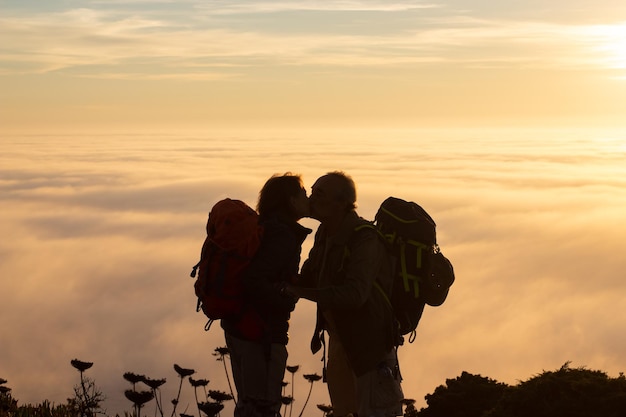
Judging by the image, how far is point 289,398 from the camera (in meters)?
8.14

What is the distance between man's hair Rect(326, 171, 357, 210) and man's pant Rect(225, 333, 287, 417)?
1.12 metres

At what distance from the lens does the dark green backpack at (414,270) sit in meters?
6.80

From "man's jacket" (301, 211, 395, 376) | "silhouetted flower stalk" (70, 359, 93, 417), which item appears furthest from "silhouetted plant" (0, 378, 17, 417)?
"man's jacket" (301, 211, 395, 376)

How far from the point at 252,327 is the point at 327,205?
99 cm

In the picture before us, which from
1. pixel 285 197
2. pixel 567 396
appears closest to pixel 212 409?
pixel 285 197

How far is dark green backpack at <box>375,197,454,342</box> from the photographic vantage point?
6.80 meters

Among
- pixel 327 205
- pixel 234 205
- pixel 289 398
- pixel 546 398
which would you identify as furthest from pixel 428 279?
pixel 546 398

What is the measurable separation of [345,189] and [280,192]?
0.47 meters

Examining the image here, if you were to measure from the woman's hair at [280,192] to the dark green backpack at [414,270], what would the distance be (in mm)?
729

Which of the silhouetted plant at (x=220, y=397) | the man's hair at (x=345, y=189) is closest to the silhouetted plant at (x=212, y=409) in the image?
the silhouetted plant at (x=220, y=397)

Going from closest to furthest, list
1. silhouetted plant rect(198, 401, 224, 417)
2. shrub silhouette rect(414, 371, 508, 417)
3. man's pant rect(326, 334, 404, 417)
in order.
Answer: man's pant rect(326, 334, 404, 417)
silhouetted plant rect(198, 401, 224, 417)
shrub silhouette rect(414, 371, 508, 417)

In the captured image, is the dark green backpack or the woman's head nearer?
the woman's head

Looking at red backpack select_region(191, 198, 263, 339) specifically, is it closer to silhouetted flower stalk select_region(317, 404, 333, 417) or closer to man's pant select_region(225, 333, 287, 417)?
man's pant select_region(225, 333, 287, 417)

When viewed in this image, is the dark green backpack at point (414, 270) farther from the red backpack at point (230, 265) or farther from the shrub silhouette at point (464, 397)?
the shrub silhouette at point (464, 397)
